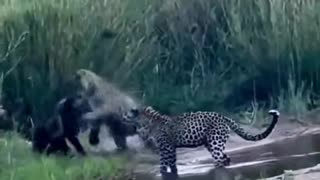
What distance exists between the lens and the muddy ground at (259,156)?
191cm

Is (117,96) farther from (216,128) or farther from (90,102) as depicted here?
(216,128)

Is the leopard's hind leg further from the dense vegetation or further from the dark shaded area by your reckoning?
the dark shaded area

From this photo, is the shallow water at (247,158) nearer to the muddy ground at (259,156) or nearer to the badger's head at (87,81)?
the muddy ground at (259,156)

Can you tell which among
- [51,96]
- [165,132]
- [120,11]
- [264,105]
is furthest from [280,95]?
[51,96]

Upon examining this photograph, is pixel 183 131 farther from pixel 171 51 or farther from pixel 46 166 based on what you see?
pixel 46 166

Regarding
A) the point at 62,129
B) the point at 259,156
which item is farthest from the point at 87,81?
the point at 259,156

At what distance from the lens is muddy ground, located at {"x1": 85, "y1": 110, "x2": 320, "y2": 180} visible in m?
1.91

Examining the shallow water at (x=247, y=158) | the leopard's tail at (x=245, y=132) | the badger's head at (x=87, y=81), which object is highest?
the badger's head at (x=87, y=81)

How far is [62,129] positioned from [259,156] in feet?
1.72

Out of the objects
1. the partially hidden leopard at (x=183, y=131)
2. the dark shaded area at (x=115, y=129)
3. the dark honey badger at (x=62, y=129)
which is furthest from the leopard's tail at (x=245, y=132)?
the dark honey badger at (x=62, y=129)

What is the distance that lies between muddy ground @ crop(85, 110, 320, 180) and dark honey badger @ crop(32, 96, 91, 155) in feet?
0.23

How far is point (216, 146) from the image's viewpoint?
76.0 inches

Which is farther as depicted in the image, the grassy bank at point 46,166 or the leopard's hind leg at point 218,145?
the leopard's hind leg at point 218,145

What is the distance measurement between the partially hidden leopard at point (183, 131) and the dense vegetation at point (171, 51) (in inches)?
1.0
